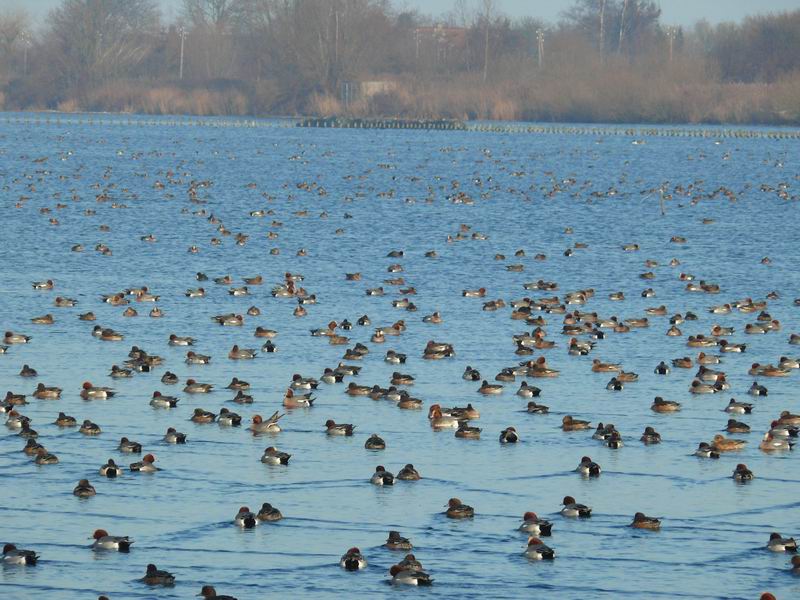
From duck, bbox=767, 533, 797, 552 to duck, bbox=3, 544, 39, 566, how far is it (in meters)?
9.83

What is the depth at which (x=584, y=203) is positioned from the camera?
7625 centimetres

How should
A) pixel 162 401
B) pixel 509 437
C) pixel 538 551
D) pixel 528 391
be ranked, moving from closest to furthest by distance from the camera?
pixel 538 551 → pixel 509 437 → pixel 162 401 → pixel 528 391

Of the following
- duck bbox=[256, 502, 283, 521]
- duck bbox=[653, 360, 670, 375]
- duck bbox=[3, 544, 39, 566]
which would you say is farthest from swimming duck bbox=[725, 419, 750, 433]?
duck bbox=[3, 544, 39, 566]

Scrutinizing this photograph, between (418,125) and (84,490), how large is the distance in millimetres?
131011

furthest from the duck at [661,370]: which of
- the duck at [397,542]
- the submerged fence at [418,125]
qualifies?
the submerged fence at [418,125]

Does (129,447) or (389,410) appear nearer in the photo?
(129,447)

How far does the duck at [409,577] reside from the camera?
20.4m

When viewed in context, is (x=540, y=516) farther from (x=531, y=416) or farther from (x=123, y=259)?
(x=123, y=259)

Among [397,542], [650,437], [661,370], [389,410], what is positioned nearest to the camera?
[397,542]

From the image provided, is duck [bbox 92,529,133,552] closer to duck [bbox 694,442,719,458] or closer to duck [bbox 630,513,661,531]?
duck [bbox 630,513,661,531]

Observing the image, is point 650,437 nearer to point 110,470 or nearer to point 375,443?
point 375,443

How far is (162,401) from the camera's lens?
98.6ft

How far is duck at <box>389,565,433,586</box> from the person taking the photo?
66.9 feet

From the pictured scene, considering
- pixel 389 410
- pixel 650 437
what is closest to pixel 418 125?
pixel 389 410
